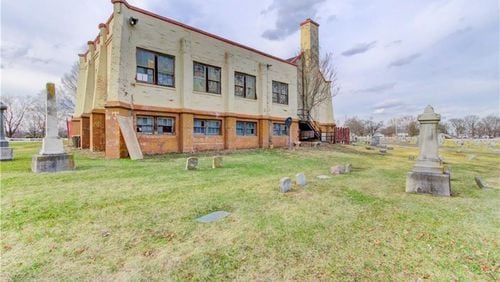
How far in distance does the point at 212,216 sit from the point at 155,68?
1219 centimetres

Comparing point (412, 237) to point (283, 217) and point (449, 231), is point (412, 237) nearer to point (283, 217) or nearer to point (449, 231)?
point (449, 231)

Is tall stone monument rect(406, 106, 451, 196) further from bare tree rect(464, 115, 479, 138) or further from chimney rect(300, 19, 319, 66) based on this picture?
bare tree rect(464, 115, 479, 138)

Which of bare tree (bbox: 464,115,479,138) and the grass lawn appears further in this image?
bare tree (bbox: 464,115,479,138)

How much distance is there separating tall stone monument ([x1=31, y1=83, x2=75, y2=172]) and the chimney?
69.4ft

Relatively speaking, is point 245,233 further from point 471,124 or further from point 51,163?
point 471,124

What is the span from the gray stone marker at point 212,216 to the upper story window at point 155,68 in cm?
1149

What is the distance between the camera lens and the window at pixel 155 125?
13.7m

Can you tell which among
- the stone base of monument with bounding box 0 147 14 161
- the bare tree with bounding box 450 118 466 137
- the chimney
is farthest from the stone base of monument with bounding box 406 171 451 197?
the bare tree with bounding box 450 118 466 137

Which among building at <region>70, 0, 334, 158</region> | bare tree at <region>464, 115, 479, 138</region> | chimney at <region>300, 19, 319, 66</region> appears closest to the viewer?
building at <region>70, 0, 334, 158</region>

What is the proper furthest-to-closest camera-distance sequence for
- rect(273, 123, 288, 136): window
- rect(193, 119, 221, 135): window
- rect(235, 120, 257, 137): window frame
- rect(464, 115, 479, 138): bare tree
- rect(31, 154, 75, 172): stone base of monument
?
rect(464, 115, 479, 138): bare tree
rect(273, 123, 288, 136): window
rect(235, 120, 257, 137): window frame
rect(193, 119, 221, 135): window
rect(31, 154, 75, 172): stone base of monument

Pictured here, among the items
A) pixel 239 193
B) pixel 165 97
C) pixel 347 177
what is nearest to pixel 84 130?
pixel 165 97

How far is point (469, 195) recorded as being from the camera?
20.2ft

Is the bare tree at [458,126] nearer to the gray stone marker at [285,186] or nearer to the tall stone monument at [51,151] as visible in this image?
the gray stone marker at [285,186]

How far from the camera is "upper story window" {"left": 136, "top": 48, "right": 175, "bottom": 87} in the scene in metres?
13.7
